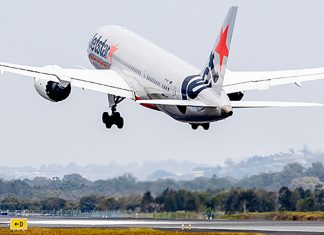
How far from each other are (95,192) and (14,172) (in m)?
12.4

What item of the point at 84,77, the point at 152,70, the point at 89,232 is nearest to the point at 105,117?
the point at 84,77

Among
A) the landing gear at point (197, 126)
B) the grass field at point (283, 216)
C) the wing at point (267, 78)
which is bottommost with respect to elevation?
the grass field at point (283, 216)

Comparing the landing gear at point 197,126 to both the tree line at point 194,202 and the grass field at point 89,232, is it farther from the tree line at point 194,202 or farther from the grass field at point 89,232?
the tree line at point 194,202

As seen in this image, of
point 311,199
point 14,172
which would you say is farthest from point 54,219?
point 311,199

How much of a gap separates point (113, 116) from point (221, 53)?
52.5 feet

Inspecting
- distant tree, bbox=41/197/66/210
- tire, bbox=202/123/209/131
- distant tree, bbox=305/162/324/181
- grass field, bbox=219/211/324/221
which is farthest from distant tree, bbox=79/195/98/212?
tire, bbox=202/123/209/131

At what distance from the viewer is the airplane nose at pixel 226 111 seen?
323 feet

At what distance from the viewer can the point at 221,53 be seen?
332 feet

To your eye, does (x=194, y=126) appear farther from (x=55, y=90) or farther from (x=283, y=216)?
(x=283, y=216)

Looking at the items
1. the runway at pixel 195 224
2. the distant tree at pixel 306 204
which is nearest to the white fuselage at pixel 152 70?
the runway at pixel 195 224

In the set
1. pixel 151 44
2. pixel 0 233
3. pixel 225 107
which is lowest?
pixel 0 233

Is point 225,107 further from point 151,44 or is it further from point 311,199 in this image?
point 311,199

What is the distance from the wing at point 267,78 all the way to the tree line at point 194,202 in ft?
39.1

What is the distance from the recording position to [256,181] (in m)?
127
